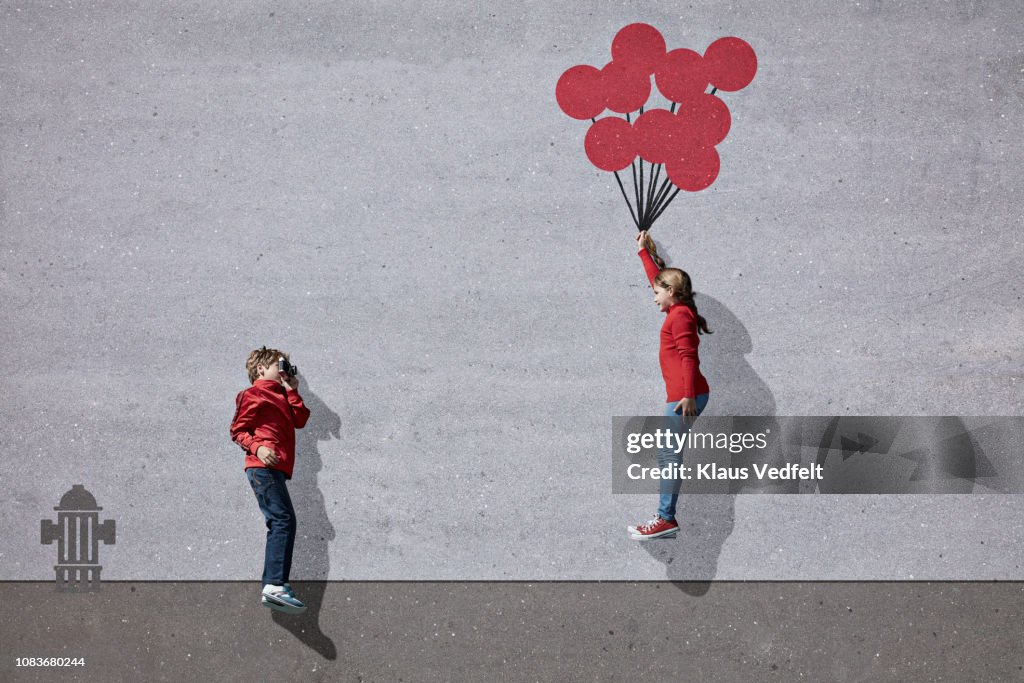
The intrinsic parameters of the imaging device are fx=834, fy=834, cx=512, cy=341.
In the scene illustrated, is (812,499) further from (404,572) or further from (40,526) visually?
(40,526)

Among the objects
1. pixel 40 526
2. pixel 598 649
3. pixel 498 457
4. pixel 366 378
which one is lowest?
pixel 598 649

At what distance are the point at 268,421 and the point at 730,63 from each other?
118 inches

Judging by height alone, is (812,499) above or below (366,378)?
below

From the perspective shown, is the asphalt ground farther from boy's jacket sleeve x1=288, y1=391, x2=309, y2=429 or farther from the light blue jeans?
boy's jacket sleeve x1=288, y1=391, x2=309, y2=429

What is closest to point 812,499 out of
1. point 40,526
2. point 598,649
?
point 598,649

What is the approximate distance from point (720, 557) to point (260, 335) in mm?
2654

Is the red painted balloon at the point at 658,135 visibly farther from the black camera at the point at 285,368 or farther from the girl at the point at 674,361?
the black camera at the point at 285,368

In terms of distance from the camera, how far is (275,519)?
4180mm

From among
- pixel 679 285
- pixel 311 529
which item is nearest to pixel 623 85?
pixel 679 285

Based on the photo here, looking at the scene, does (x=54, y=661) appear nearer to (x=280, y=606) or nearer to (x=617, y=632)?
(x=280, y=606)

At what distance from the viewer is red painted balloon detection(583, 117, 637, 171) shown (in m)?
4.37

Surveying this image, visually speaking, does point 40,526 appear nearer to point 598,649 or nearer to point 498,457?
point 498,457

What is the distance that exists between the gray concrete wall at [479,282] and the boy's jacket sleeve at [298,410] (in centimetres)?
16

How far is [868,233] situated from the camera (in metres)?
4.37
